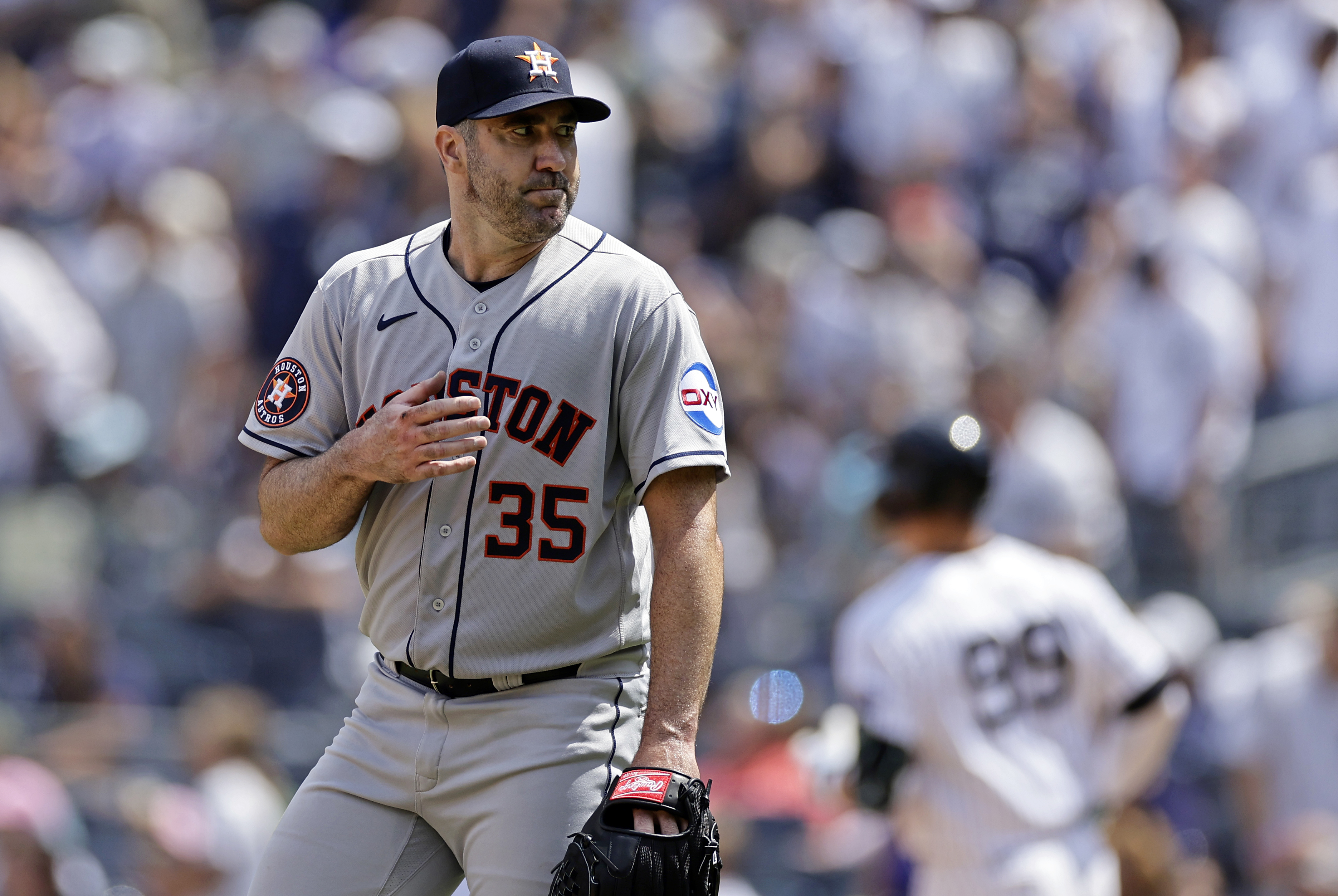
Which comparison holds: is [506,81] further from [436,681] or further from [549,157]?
[436,681]

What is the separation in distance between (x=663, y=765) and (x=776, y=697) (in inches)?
147

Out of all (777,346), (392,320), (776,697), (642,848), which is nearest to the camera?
(642,848)

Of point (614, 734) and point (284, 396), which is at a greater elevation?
point (284, 396)

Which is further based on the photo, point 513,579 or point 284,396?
point 284,396

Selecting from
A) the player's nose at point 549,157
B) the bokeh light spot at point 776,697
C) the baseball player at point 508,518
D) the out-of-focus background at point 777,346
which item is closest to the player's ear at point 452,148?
the baseball player at point 508,518

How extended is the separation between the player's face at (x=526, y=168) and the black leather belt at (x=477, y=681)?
0.75 m

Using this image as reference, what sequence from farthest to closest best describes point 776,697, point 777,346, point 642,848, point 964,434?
point 777,346, point 776,697, point 964,434, point 642,848

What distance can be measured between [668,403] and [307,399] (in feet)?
2.22

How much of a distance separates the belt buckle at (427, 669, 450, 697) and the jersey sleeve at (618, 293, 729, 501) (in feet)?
1.50

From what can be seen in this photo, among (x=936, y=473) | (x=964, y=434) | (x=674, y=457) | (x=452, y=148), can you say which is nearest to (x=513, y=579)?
(x=674, y=457)

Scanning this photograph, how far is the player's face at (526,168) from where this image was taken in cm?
285

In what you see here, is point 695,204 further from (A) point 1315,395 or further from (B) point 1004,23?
(A) point 1315,395

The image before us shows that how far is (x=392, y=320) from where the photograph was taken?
294 centimetres

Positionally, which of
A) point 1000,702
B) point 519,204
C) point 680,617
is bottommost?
point 1000,702
